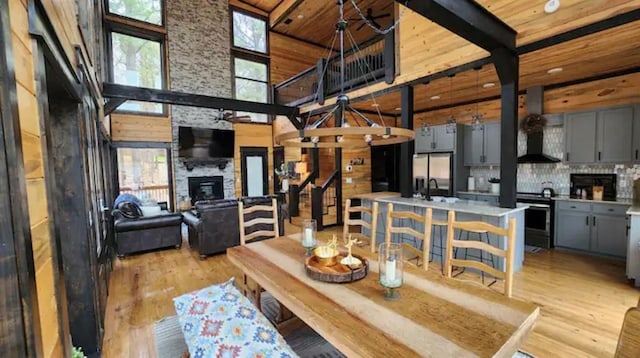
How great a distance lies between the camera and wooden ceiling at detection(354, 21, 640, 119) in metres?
3.22

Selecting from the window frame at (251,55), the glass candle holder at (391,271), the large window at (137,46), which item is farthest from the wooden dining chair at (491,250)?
the large window at (137,46)

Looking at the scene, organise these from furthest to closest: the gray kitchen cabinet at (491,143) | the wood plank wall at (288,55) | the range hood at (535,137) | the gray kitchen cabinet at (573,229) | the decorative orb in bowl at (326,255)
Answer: the wood plank wall at (288,55) → the gray kitchen cabinet at (491,143) → the range hood at (535,137) → the gray kitchen cabinet at (573,229) → the decorative orb in bowl at (326,255)

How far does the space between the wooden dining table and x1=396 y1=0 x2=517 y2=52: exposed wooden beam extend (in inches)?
83.2

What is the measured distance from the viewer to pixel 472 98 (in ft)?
20.6

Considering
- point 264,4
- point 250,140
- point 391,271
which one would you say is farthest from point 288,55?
point 391,271

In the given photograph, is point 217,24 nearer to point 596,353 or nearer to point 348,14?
point 348,14

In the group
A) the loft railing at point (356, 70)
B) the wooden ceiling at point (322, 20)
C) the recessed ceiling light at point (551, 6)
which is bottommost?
the recessed ceiling light at point (551, 6)

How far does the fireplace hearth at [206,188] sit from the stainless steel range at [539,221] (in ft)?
23.8

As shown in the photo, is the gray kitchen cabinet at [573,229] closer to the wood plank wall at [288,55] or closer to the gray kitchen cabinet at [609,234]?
the gray kitchen cabinet at [609,234]

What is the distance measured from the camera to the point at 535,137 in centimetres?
529

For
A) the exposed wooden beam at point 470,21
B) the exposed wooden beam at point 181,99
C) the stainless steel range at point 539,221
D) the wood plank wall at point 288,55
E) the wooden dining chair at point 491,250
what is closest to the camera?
the wooden dining chair at point 491,250

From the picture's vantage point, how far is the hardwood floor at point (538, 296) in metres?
2.39

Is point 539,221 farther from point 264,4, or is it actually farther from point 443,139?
point 264,4

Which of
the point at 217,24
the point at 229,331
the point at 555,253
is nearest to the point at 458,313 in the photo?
the point at 229,331
